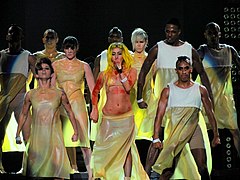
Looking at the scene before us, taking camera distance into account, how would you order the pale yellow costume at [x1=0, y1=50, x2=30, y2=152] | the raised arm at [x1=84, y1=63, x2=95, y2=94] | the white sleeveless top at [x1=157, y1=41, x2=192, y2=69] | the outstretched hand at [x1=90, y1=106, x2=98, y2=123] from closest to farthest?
the outstretched hand at [x1=90, y1=106, x2=98, y2=123] → the white sleeveless top at [x1=157, y1=41, x2=192, y2=69] → the raised arm at [x1=84, y1=63, x2=95, y2=94] → the pale yellow costume at [x1=0, y1=50, x2=30, y2=152]

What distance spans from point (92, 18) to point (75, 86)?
8.27 feet

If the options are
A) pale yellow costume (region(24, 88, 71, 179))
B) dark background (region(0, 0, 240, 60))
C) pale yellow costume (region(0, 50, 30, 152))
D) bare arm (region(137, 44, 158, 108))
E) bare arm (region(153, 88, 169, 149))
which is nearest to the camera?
bare arm (region(153, 88, 169, 149))

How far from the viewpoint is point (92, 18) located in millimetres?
11672

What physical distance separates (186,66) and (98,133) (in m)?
1.27

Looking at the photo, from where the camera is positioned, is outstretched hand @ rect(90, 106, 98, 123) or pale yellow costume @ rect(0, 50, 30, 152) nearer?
outstretched hand @ rect(90, 106, 98, 123)

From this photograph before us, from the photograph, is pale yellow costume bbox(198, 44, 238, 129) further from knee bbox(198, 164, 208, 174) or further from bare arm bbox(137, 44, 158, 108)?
knee bbox(198, 164, 208, 174)

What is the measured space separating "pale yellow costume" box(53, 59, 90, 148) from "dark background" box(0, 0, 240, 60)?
82.4 inches

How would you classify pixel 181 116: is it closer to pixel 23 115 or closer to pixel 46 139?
pixel 46 139

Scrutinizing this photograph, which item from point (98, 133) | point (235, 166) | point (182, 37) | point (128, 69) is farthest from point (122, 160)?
point (182, 37)

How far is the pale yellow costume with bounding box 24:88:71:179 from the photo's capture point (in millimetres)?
8406

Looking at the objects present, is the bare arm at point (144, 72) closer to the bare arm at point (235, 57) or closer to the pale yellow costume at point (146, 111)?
the pale yellow costume at point (146, 111)

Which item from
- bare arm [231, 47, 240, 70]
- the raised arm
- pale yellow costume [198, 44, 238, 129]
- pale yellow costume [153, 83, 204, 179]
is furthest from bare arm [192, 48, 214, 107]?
the raised arm

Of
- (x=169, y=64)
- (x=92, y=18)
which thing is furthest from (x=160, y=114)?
(x=92, y=18)

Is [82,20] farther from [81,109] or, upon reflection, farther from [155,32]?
[81,109]
